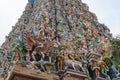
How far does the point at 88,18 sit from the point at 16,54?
12.3 m

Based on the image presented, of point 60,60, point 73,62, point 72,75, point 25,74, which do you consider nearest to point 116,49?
point 25,74

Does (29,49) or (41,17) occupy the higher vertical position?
(41,17)

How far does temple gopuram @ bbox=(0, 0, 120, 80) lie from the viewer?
13.7 meters

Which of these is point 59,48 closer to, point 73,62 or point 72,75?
point 73,62

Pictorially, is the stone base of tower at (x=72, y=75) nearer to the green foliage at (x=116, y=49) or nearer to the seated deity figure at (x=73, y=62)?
the seated deity figure at (x=73, y=62)

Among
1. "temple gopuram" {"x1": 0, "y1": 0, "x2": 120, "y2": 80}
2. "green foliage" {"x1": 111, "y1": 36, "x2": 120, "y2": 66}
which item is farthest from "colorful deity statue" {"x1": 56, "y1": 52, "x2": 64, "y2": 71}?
"green foliage" {"x1": 111, "y1": 36, "x2": 120, "y2": 66}

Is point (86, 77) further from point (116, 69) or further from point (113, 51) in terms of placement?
point (113, 51)

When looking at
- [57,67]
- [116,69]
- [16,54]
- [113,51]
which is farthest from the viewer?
[116,69]

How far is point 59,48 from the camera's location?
16.3 meters

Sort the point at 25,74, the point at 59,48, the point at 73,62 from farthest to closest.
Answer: the point at 59,48 < the point at 73,62 < the point at 25,74

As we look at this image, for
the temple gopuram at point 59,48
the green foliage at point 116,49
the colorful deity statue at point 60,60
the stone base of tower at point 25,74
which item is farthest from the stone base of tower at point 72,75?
the green foliage at point 116,49

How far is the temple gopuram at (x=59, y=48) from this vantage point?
13711mm

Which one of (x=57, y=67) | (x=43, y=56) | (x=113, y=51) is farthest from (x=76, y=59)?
(x=113, y=51)

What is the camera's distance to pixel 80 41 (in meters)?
20.0
